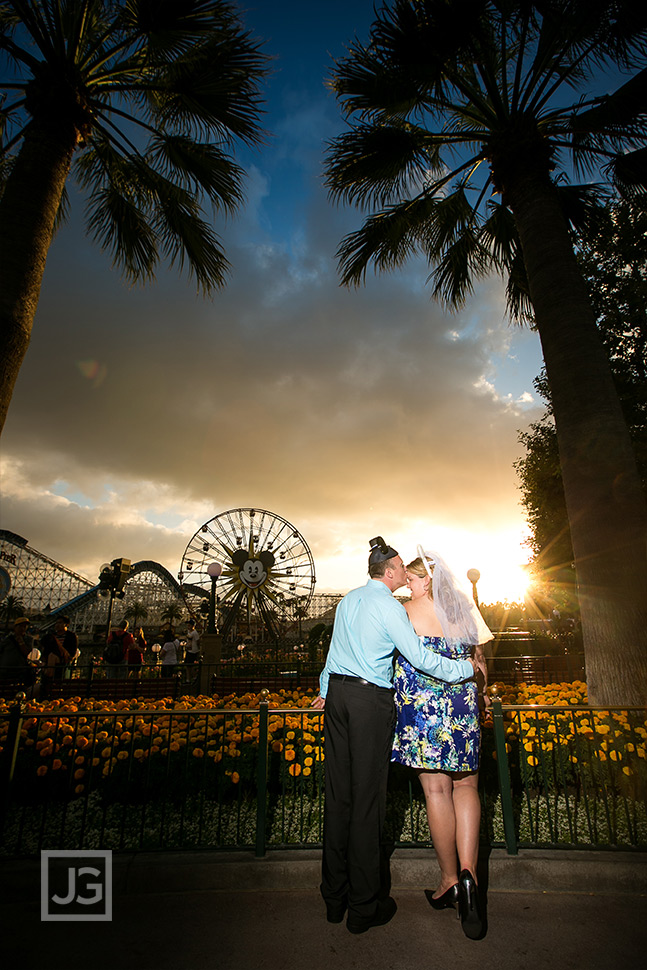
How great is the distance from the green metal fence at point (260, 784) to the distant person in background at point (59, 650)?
5379mm

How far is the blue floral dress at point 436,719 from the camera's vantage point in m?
2.63

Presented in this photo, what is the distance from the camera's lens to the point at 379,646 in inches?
105

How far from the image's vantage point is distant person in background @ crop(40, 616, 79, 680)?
921 cm

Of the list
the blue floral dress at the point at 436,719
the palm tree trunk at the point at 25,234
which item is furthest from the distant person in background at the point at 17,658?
the blue floral dress at the point at 436,719

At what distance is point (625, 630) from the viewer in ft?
13.2

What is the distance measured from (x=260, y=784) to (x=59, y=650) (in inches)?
303

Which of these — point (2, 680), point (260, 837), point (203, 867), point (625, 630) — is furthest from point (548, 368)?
point (2, 680)

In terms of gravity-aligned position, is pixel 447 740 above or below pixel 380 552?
below

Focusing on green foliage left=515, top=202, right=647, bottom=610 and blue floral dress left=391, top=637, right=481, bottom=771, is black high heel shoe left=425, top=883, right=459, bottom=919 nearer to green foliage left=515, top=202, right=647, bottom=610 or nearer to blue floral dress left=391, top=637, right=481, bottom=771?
blue floral dress left=391, top=637, right=481, bottom=771

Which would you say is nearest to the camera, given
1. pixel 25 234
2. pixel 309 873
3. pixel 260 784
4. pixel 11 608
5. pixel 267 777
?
pixel 309 873

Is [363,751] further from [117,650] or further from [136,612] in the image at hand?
[136,612]

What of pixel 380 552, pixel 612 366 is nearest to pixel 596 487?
pixel 380 552

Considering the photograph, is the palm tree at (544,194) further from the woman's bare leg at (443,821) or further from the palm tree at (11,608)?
the palm tree at (11,608)

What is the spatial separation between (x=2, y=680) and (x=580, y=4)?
1140 centimetres
